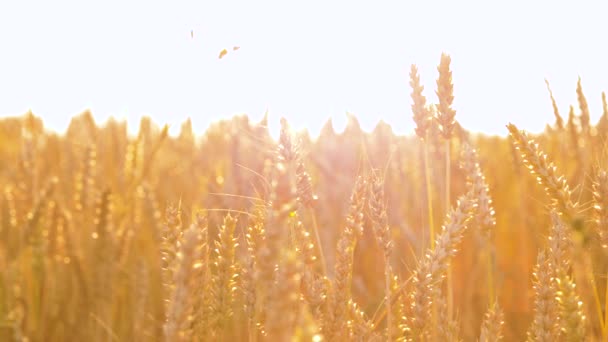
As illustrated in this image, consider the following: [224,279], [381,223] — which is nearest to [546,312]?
[381,223]

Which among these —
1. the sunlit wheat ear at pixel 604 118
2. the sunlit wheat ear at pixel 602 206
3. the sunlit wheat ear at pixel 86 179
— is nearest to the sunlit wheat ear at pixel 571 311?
the sunlit wheat ear at pixel 602 206

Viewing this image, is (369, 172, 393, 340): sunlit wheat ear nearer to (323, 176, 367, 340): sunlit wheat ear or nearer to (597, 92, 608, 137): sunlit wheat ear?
(323, 176, 367, 340): sunlit wheat ear

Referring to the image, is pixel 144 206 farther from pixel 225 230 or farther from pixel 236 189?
pixel 225 230

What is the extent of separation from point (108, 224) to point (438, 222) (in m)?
1.79

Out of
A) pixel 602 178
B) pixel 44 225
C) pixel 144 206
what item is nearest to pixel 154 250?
pixel 144 206

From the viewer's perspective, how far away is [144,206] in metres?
2.10

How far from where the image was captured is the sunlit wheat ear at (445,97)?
3.86 ft

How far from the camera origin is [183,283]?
70 centimetres

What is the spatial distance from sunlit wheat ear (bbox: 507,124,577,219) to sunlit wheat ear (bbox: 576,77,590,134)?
80 centimetres

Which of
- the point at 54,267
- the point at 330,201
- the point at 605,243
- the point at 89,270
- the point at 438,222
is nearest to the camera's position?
the point at 605,243

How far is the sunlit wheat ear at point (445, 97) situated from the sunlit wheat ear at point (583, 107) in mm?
750

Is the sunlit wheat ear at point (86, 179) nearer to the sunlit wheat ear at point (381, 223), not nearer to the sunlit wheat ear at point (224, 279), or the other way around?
the sunlit wheat ear at point (224, 279)

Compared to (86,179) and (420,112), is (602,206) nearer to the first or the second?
(420,112)

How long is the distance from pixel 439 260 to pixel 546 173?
0.23 m
